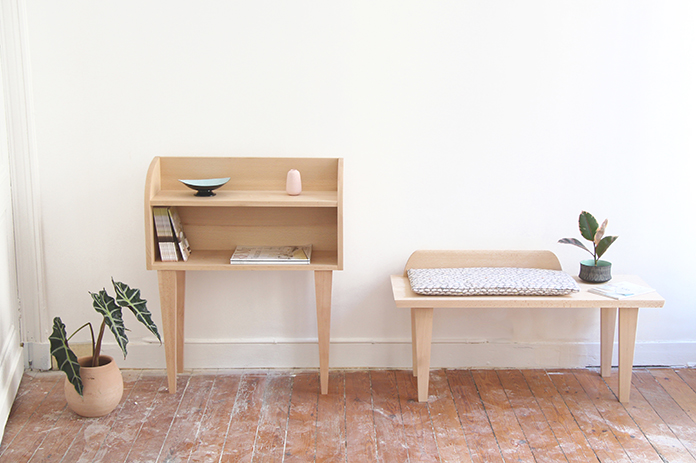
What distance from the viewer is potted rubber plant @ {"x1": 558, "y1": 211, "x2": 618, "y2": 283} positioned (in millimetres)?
2842

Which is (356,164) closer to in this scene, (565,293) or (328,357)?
(328,357)

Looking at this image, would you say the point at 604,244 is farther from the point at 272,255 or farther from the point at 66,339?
the point at 66,339

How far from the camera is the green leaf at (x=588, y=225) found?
2851 mm

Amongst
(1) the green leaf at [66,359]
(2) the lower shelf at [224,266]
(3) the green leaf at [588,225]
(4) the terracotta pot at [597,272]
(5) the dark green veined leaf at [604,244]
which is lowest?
(1) the green leaf at [66,359]

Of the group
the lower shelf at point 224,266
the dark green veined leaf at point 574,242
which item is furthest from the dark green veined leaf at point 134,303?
the dark green veined leaf at point 574,242

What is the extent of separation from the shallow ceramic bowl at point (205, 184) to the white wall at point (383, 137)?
23 centimetres

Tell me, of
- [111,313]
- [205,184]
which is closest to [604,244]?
[205,184]

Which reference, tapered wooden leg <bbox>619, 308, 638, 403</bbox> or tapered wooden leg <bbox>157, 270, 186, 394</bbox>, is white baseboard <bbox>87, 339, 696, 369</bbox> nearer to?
tapered wooden leg <bbox>157, 270, 186, 394</bbox>

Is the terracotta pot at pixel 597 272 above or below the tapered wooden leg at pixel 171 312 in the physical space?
above

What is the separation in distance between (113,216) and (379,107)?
142 centimetres

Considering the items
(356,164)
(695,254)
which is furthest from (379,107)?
(695,254)

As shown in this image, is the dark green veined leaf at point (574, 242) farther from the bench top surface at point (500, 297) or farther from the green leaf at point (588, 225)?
the bench top surface at point (500, 297)

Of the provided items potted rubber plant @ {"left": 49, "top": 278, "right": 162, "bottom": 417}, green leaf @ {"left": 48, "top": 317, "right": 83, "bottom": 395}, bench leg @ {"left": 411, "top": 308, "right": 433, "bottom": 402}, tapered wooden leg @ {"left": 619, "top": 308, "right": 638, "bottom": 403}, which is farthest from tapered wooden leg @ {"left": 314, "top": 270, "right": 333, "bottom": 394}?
tapered wooden leg @ {"left": 619, "top": 308, "right": 638, "bottom": 403}

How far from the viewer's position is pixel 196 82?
2.89 meters
